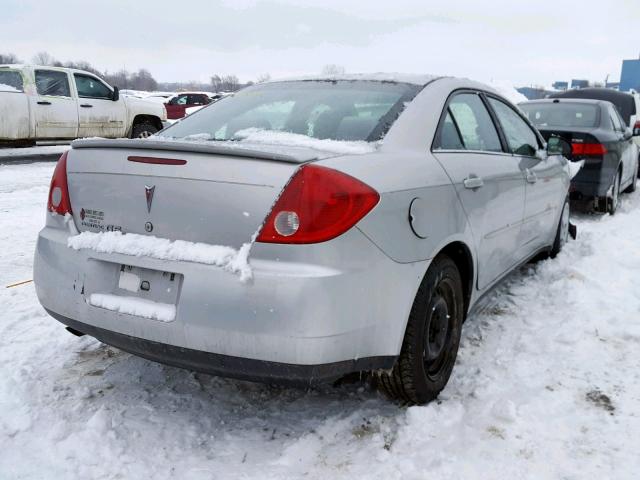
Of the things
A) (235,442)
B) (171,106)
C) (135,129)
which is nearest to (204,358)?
(235,442)

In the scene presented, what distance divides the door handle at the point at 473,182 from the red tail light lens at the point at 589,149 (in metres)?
4.40

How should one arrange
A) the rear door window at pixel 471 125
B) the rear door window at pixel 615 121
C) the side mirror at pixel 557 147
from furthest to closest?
1. the rear door window at pixel 615 121
2. the side mirror at pixel 557 147
3. the rear door window at pixel 471 125

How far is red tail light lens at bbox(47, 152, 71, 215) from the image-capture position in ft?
8.29

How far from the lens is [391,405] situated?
2.65 m

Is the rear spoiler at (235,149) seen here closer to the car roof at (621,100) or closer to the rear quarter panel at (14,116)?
the rear quarter panel at (14,116)

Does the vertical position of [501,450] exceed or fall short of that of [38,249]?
it falls short

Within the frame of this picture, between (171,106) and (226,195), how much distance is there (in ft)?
86.1

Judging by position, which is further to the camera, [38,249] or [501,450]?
[38,249]

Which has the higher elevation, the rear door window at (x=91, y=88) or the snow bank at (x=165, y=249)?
the rear door window at (x=91, y=88)

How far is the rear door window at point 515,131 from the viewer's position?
3.78m

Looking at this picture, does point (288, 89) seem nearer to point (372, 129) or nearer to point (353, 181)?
point (372, 129)

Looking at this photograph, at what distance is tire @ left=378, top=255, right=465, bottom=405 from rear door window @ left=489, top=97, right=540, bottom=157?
4.66 feet

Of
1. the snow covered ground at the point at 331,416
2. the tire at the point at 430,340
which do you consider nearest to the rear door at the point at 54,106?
the snow covered ground at the point at 331,416

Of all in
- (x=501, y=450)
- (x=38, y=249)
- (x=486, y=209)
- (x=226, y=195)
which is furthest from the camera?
(x=486, y=209)
